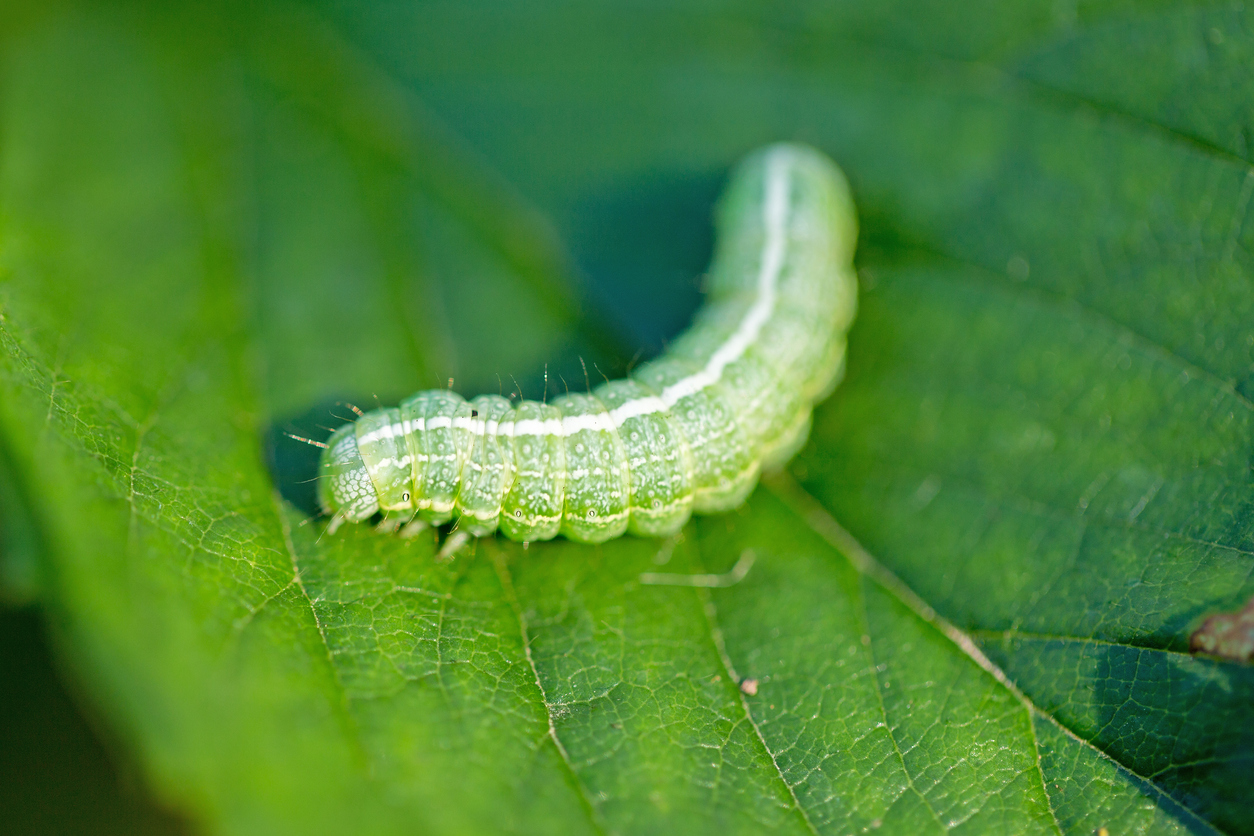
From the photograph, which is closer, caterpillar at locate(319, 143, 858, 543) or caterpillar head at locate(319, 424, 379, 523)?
caterpillar head at locate(319, 424, 379, 523)

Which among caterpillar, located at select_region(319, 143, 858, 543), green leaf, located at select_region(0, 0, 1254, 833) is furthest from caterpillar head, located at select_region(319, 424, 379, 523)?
green leaf, located at select_region(0, 0, 1254, 833)

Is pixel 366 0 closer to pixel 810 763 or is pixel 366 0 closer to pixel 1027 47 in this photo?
pixel 1027 47

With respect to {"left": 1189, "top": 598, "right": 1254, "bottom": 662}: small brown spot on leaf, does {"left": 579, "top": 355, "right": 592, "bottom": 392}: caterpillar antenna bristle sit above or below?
above

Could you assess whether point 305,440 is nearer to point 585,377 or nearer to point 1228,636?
point 585,377

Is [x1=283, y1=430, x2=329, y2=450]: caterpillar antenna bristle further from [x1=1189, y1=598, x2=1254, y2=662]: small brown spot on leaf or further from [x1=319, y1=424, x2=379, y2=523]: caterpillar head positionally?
[x1=1189, y1=598, x2=1254, y2=662]: small brown spot on leaf

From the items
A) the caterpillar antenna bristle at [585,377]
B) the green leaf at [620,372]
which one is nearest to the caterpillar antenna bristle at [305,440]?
the green leaf at [620,372]

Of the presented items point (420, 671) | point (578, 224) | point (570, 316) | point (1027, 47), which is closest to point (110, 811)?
point (420, 671)

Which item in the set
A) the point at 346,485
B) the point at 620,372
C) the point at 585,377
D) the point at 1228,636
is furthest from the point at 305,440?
the point at 1228,636

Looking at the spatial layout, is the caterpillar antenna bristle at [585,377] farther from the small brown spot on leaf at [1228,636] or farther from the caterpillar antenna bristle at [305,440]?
the small brown spot on leaf at [1228,636]
